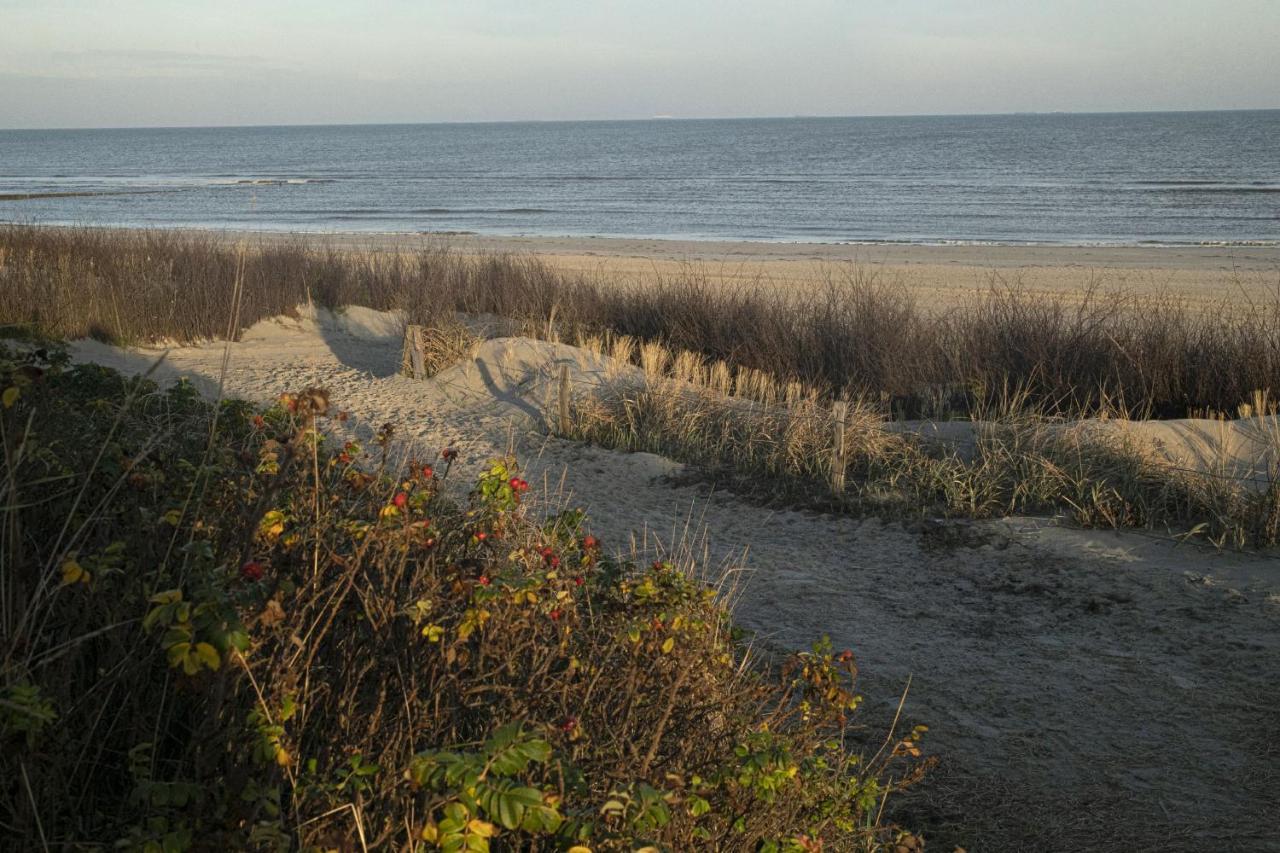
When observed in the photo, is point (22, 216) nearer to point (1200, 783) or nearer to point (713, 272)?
point (713, 272)

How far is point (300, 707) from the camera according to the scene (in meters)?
2.49

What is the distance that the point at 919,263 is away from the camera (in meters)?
23.1

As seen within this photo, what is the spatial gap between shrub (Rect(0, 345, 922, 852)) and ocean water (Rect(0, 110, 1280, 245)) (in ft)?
90.7

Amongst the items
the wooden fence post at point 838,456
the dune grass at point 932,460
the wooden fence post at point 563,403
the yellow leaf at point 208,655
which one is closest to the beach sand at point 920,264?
the dune grass at point 932,460

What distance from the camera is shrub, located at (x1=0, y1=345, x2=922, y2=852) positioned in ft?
7.01

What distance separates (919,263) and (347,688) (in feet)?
71.7

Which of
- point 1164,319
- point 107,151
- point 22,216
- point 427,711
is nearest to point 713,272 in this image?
point 1164,319

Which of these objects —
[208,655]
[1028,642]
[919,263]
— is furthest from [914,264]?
[208,655]

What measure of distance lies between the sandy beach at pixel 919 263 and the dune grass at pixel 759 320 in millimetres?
3077

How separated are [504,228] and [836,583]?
97.6 feet

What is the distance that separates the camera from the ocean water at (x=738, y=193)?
33.1 meters

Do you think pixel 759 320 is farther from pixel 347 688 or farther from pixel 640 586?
pixel 347 688

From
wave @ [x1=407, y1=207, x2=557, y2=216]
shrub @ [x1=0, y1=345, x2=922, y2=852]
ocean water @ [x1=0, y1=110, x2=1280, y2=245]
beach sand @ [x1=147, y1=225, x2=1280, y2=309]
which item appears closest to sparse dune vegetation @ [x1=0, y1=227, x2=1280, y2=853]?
shrub @ [x1=0, y1=345, x2=922, y2=852]

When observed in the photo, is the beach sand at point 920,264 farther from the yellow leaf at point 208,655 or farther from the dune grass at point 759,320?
the yellow leaf at point 208,655
